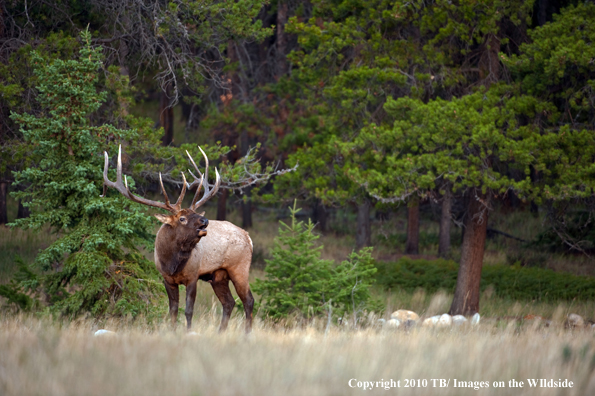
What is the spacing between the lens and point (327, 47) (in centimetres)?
1316

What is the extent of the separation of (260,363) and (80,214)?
4.99 metres

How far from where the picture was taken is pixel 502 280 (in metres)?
16.5

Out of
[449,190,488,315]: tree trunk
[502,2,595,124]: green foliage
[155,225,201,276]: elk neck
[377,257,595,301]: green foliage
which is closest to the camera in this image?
[155,225,201,276]: elk neck

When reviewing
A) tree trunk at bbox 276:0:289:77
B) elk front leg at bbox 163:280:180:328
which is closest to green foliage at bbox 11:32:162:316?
elk front leg at bbox 163:280:180:328

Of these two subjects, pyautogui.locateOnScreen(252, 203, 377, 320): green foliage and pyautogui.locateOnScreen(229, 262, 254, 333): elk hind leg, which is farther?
pyautogui.locateOnScreen(252, 203, 377, 320): green foliage

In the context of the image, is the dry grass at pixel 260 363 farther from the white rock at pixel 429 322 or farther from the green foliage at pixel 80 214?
the white rock at pixel 429 322

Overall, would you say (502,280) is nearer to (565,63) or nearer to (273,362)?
(565,63)

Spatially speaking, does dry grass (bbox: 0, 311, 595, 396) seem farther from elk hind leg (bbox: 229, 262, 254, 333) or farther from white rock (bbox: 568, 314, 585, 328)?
white rock (bbox: 568, 314, 585, 328)

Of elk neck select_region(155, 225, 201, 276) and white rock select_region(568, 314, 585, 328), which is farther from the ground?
elk neck select_region(155, 225, 201, 276)

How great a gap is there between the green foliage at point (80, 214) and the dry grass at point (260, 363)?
2090 mm

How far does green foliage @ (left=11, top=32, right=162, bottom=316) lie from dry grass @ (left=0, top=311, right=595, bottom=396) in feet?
6.86

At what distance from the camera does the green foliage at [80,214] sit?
Answer: 330 inches

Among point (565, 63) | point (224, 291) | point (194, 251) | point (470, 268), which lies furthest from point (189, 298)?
point (565, 63)

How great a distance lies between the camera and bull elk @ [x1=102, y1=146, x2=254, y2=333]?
729 centimetres
